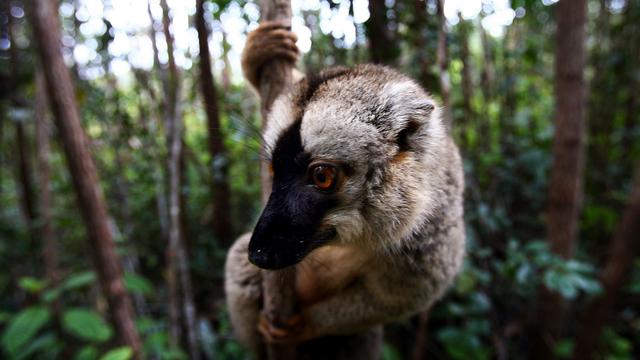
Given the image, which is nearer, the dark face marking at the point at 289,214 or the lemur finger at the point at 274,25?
the dark face marking at the point at 289,214

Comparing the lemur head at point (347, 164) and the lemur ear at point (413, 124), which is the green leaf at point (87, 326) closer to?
the lemur head at point (347, 164)

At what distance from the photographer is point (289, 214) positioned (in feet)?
5.91

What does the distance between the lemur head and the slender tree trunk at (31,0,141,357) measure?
1.99 meters

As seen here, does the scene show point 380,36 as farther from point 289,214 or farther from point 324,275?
point 289,214

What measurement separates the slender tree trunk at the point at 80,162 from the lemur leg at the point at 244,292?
112 cm

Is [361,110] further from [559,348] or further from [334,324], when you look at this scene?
[559,348]

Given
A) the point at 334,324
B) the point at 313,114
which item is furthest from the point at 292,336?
the point at 313,114

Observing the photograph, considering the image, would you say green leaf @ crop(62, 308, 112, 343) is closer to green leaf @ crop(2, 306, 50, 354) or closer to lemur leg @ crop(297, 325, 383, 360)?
green leaf @ crop(2, 306, 50, 354)

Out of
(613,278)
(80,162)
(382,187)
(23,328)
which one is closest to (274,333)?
(382,187)

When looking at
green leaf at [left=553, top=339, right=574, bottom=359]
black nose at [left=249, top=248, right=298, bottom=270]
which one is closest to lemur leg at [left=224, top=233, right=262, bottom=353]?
black nose at [left=249, top=248, right=298, bottom=270]

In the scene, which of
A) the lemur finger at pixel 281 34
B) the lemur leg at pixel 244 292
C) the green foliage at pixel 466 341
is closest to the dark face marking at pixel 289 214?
the lemur finger at pixel 281 34

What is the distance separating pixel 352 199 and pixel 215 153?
377 centimetres

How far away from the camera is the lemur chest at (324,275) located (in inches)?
108

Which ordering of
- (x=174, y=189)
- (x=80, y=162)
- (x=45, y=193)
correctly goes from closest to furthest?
1. (x=80, y=162)
2. (x=174, y=189)
3. (x=45, y=193)
